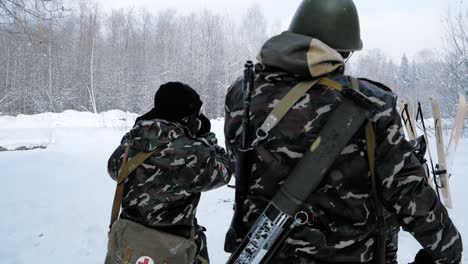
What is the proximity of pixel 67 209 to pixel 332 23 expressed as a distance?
4943mm

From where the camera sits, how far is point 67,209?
534cm

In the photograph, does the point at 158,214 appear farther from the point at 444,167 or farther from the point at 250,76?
the point at 444,167

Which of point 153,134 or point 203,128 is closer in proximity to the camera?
point 153,134

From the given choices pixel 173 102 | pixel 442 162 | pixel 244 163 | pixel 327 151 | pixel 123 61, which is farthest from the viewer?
pixel 123 61

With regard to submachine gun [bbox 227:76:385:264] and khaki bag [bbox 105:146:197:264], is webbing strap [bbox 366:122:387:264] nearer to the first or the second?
submachine gun [bbox 227:76:385:264]

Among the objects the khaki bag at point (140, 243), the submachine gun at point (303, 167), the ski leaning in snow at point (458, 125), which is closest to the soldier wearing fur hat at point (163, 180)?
the khaki bag at point (140, 243)

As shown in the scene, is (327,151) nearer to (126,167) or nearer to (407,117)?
(126,167)

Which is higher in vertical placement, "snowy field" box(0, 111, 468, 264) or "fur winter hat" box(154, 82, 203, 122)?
"fur winter hat" box(154, 82, 203, 122)

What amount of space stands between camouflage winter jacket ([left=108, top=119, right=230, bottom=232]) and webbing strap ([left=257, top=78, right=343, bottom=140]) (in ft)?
3.21

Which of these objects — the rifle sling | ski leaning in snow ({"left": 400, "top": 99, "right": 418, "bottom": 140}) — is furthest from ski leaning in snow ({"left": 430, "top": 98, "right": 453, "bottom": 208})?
the rifle sling

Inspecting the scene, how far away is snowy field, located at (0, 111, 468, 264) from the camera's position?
4.12 metres

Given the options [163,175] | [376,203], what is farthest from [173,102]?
[376,203]

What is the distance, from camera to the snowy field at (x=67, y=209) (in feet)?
13.5

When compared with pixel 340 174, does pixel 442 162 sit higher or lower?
lower
